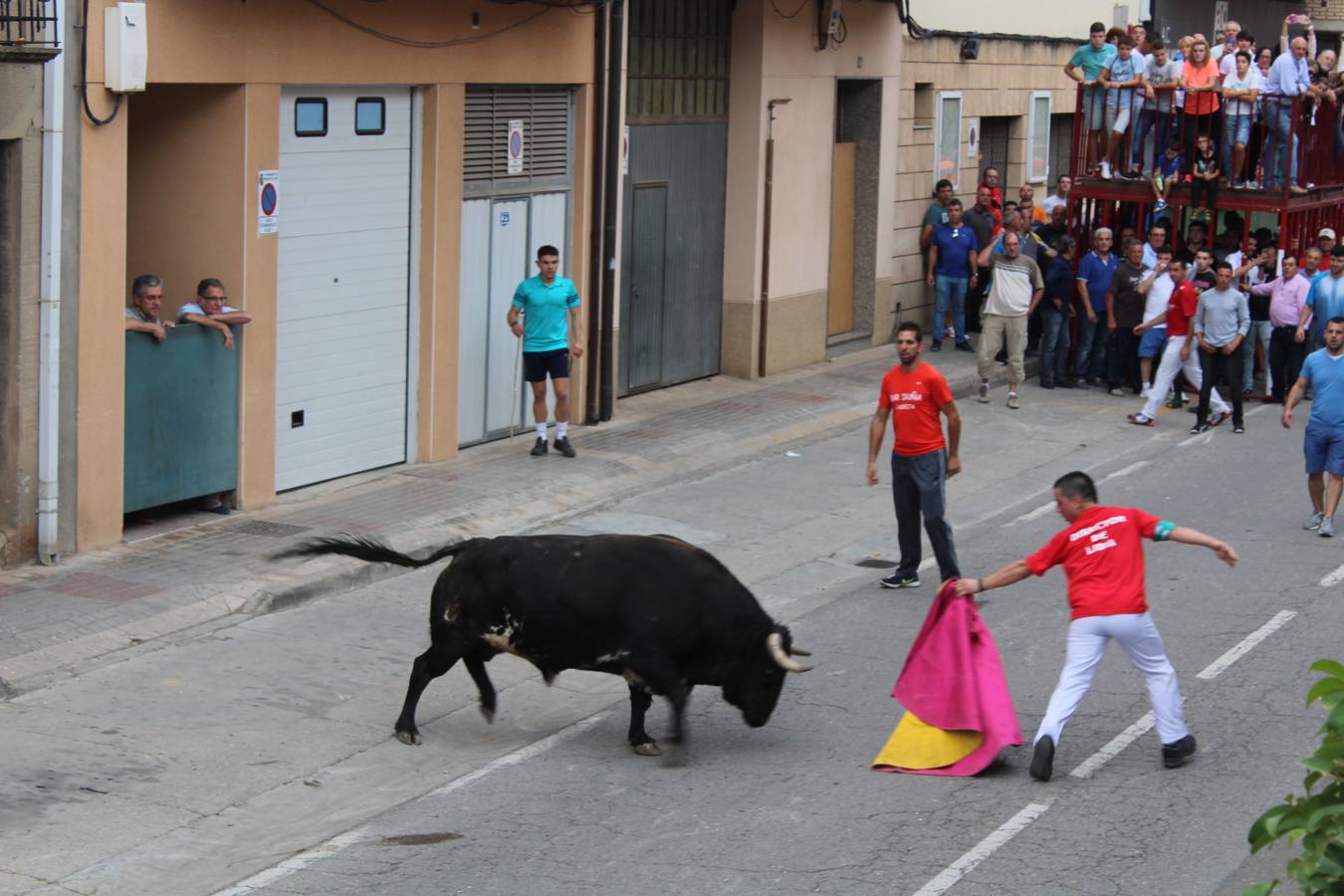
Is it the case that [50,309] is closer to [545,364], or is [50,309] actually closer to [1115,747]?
[545,364]

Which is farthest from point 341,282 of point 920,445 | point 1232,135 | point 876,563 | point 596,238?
point 1232,135

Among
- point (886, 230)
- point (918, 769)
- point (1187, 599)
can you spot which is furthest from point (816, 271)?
point (918, 769)

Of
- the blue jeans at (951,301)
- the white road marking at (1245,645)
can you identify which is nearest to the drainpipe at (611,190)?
the blue jeans at (951,301)

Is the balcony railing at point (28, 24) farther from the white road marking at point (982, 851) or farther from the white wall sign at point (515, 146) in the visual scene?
the white road marking at point (982, 851)

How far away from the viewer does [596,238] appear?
59.1 ft

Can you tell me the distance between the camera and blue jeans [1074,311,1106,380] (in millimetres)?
21609

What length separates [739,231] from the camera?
21.3m

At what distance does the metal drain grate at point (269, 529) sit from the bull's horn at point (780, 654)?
5393mm

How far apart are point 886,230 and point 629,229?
557 centimetres

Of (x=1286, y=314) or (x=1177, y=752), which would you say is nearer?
(x=1177, y=752)

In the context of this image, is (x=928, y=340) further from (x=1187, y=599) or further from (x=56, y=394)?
(x=56, y=394)

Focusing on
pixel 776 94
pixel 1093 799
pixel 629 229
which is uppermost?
pixel 776 94

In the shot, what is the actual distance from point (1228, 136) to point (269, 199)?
40.2 feet

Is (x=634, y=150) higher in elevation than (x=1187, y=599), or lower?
higher
